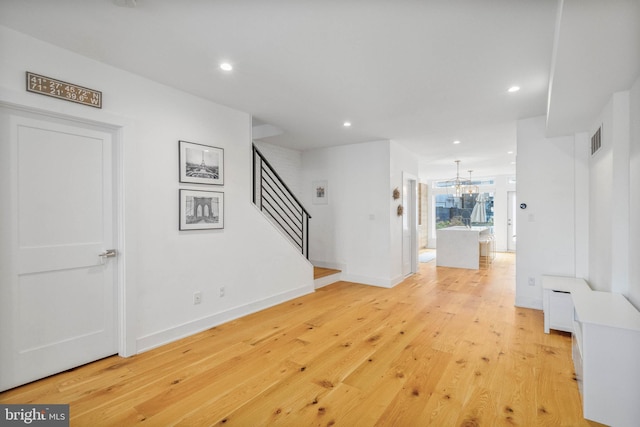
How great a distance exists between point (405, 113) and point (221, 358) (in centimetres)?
350

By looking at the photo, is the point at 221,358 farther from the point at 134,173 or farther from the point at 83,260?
the point at 134,173

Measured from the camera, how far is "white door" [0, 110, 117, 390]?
2150 millimetres

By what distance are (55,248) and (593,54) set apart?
160 inches

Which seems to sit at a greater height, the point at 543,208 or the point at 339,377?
the point at 543,208

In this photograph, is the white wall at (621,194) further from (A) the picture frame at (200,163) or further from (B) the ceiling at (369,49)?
(A) the picture frame at (200,163)

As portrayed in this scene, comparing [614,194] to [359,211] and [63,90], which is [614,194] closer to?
[359,211]

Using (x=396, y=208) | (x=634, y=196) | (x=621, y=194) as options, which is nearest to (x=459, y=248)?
(x=396, y=208)

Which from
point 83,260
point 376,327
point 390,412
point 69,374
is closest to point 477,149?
point 376,327

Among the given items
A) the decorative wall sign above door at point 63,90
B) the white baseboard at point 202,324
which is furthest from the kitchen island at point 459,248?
the decorative wall sign above door at point 63,90

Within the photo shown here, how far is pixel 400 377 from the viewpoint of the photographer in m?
2.35

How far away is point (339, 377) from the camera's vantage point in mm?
2352

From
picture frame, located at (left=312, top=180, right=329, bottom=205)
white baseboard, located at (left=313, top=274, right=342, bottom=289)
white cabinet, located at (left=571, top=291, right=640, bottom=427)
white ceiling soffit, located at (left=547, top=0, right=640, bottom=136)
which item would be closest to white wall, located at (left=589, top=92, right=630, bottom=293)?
white ceiling soffit, located at (left=547, top=0, right=640, bottom=136)

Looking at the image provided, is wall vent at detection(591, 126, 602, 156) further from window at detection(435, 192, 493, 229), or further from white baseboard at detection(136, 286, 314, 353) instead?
window at detection(435, 192, 493, 229)

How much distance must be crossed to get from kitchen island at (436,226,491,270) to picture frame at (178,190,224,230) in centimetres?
569
